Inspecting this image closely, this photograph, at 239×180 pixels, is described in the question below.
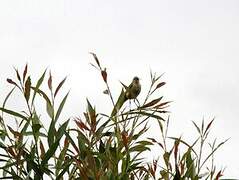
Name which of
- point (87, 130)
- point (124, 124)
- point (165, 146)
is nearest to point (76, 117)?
point (87, 130)

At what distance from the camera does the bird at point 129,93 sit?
2.76 m

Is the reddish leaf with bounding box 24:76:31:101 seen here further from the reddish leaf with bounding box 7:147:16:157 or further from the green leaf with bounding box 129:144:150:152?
the green leaf with bounding box 129:144:150:152

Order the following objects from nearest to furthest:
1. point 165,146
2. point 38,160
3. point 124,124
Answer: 1. point 38,160
2. point 124,124
3. point 165,146

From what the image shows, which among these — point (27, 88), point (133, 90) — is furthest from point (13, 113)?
point (133, 90)

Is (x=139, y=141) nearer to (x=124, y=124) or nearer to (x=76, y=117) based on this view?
(x=124, y=124)

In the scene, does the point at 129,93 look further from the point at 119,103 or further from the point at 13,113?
the point at 13,113

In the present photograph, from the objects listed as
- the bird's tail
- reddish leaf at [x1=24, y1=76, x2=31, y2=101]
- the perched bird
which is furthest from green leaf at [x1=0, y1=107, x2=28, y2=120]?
the perched bird

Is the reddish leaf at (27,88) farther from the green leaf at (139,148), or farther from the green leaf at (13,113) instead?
the green leaf at (139,148)

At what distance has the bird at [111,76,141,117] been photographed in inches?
109

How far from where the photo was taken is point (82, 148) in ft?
8.50

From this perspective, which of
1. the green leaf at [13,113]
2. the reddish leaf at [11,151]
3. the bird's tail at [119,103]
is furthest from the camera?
the bird's tail at [119,103]

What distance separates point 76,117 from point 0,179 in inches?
24.3

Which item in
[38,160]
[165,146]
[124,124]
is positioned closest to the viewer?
[38,160]

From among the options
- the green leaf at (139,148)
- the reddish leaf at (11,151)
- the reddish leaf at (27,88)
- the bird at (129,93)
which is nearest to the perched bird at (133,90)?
the bird at (129,93)
